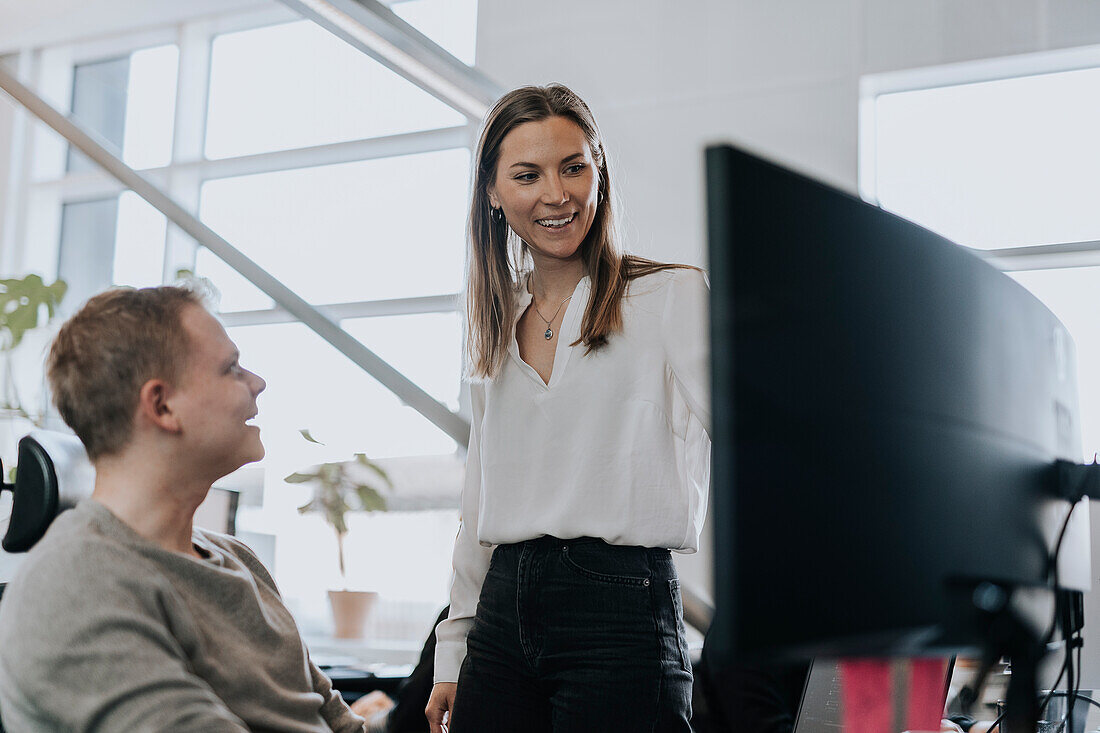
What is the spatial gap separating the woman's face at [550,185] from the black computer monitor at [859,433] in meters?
0.66

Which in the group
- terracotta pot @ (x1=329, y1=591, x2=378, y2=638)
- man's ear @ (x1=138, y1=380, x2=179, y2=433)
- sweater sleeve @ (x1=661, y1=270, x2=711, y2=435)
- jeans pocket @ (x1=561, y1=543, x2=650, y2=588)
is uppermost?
sweater sleeve @ (x1=661, y1=270, x2=711, y2=435)

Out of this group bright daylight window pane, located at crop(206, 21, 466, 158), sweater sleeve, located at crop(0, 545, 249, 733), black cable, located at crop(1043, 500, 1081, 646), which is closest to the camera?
black cable, located at crop(1043, 500, 1081, 646)

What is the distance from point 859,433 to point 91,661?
70 cm

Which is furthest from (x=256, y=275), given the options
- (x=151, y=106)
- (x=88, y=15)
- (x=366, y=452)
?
(x=88, y=15)

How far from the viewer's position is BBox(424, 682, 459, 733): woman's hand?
1376 millimetres

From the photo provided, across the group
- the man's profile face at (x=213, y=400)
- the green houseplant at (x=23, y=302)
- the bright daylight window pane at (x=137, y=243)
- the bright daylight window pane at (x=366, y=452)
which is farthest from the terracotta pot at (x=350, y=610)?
the man's profile face at (x=213, y=400)

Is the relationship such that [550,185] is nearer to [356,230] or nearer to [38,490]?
[38,490]

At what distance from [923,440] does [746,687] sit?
3.23ft

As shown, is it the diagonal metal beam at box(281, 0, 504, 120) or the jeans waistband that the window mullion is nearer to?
the diagonal metal beam at box(281, 0, 504, 120)

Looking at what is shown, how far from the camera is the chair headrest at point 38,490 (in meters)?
1.37

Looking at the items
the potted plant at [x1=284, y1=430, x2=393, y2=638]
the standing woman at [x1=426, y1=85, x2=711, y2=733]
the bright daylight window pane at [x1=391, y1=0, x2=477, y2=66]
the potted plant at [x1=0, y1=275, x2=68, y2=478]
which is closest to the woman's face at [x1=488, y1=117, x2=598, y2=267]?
the standing woman at [x1=426, y1=85, x2=711, y2=733]

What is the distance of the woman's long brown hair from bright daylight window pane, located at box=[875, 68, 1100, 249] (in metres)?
2.41

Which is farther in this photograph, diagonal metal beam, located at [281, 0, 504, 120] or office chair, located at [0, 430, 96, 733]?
diagonal metal beam, located at [281, 0, 504, 120]

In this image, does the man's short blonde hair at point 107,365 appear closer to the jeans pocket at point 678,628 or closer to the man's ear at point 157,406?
the man's ear at point 157,406
